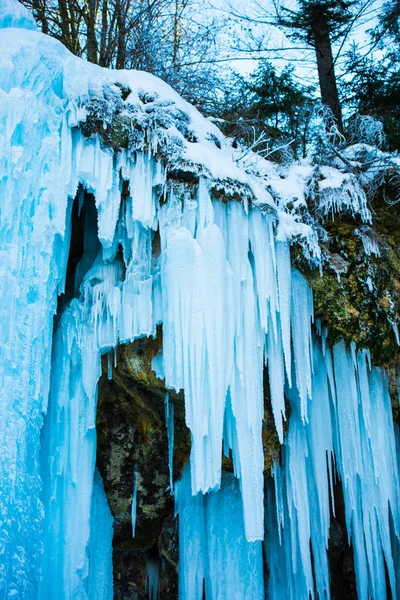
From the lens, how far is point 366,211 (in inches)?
188

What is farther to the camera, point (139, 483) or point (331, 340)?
point (139, 483)

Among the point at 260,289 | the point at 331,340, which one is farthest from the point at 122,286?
the point at 331,340

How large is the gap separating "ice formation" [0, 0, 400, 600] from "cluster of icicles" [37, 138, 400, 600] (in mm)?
13

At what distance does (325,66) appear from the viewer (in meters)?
7.48

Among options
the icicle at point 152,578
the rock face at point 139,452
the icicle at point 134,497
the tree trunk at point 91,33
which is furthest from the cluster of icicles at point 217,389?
the tree trunk at point 91,33

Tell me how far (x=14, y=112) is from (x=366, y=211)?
305 centimetres

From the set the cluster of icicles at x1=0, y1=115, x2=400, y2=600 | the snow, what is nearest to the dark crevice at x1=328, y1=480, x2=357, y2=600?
the cluster of icicles at x1=0, y1=115, x2=400, y2=600

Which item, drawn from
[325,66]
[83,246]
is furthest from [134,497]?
[325,66]

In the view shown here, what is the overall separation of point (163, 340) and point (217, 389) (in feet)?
1.70

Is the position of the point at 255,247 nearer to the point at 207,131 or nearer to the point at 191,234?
the point at 191,234

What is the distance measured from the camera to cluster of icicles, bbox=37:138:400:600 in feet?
12.3

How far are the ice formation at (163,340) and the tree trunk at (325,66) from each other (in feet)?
10.0

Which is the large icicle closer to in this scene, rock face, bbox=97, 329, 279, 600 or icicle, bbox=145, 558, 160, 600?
rock face, bbox=97, 329, 279, 600

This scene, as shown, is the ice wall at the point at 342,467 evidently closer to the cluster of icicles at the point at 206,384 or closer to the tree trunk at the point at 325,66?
the cluster of icicles at the point at 206,384
